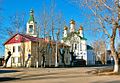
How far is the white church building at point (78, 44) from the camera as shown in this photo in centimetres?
8004

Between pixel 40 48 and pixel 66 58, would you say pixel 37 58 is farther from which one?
pixel 66 58

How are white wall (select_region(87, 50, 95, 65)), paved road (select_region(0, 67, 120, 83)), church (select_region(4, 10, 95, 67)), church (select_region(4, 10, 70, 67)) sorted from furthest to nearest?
white wall (select_region(87, 50, 95, 65)), church (select_region(4, 10, 95, 67)), church (select_region(4, 10, 70, 67)), paved road (select_region(0, 67, 120, 83))

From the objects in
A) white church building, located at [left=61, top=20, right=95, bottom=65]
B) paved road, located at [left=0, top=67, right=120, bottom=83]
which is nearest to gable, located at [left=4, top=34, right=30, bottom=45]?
white church building, located at [left=61, top=20, right=95, bottom=65]

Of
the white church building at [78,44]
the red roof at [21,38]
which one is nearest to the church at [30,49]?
the red roof at [21,38]

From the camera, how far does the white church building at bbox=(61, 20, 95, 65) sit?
80044 millimetres

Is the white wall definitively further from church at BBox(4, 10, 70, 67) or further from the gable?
the gable

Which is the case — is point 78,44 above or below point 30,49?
above

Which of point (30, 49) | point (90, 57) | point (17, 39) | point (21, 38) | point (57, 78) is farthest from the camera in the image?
point (90, 57)

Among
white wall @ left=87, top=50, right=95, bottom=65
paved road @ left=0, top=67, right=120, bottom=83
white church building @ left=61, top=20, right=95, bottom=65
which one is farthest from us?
white wall @ left=87, top=50, right=95, bottom=65

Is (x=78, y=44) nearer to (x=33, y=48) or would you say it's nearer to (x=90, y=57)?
(x=90, y=57)

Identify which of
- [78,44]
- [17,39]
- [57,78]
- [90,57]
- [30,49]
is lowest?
[57,78]

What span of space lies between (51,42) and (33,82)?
45563 millimetres

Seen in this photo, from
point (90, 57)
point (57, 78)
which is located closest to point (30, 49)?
point (90, 57)

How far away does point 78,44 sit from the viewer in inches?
3669
